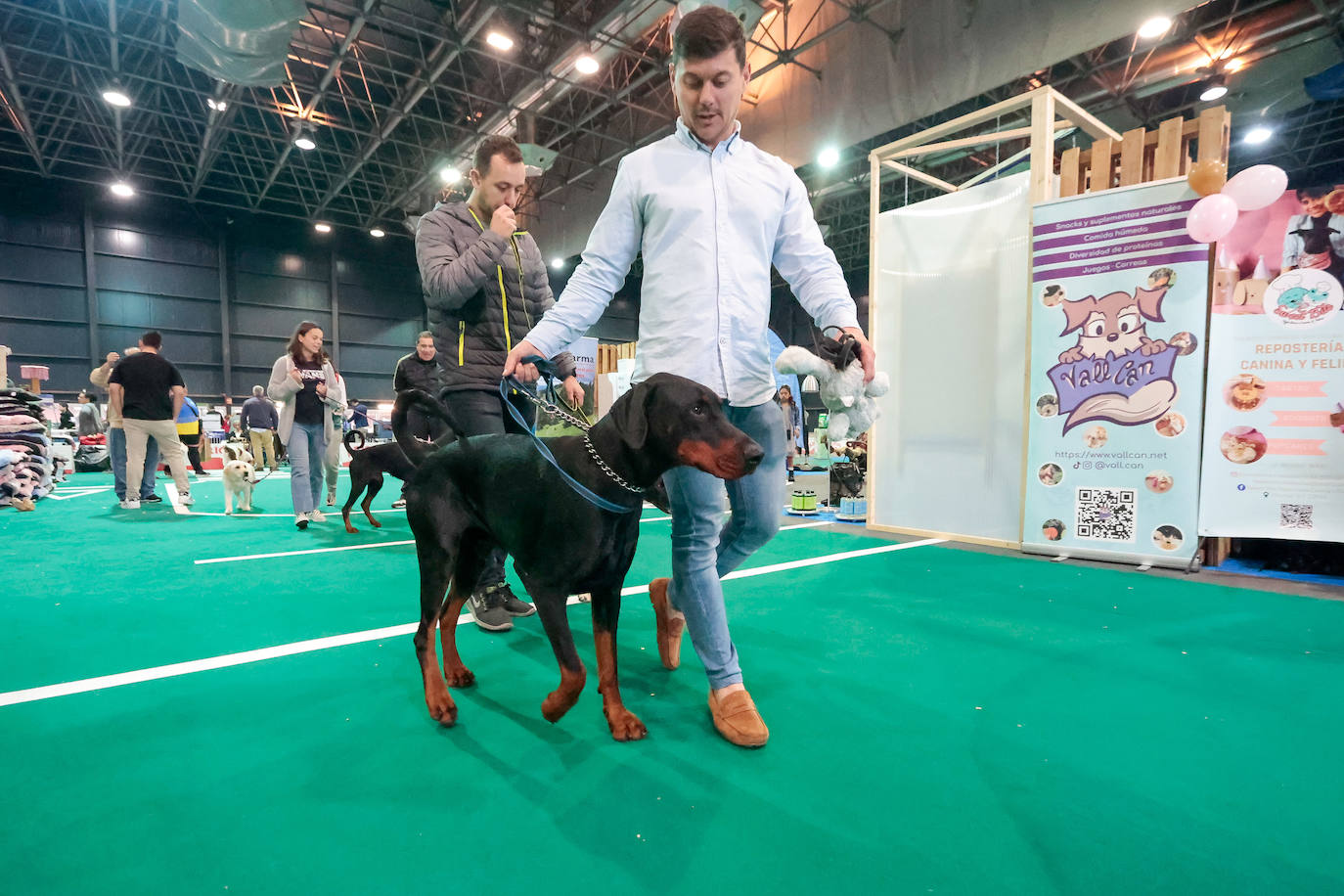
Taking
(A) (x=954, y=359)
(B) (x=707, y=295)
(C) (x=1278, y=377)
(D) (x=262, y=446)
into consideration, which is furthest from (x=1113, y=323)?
(D) (x=262, y=446)

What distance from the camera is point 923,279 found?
192 inches

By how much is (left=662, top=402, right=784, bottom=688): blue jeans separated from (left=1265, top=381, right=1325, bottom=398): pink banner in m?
3.57

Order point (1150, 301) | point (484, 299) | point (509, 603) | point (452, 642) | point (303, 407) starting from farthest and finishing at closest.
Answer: point (303, 407) < point (1150, 301) < point (509, 603) < point (484, 299) < point (452, 642)

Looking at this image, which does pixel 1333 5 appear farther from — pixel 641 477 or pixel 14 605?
pixel 14 605

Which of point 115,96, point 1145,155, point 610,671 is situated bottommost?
point 610,671

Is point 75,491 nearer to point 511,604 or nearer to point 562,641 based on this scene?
point 511,604

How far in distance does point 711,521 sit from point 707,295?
24.5 inches

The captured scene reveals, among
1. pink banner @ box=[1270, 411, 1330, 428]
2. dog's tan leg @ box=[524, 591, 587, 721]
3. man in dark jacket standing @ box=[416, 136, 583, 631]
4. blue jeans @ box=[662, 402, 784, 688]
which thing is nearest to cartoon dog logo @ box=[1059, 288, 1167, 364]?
pink banner @ box=[1270, 411, 1330, 428]

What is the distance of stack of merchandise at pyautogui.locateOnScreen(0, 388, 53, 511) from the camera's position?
650 centimetres

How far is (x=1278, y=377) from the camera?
3.55 meters

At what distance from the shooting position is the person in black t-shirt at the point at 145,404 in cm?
605

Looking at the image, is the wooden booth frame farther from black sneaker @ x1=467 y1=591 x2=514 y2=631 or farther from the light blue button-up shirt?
black sneaker @ x1=467 y1=591 x2=514 y2=631

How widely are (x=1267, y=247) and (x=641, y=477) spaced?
4171 millimetres

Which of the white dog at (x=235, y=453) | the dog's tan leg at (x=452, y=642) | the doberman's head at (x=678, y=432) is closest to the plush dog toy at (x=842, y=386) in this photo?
the doberman's head at (x=678, y=432)
